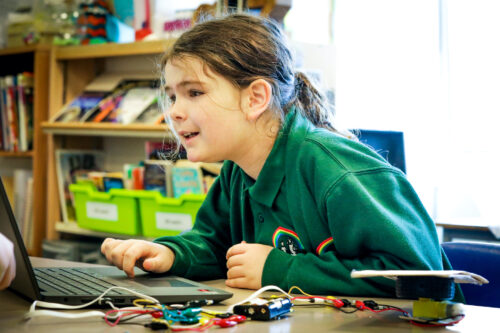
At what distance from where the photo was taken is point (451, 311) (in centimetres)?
68

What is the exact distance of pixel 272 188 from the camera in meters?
1.08

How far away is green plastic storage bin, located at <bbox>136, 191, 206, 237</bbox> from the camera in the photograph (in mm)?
2195

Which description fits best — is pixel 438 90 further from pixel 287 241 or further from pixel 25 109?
pixel 25 109

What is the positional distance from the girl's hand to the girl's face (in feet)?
0.74

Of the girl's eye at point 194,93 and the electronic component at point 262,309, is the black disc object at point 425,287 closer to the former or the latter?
the electronic component at point 262,309

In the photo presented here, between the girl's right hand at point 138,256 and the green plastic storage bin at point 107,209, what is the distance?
1318mm

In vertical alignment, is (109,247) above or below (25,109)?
below

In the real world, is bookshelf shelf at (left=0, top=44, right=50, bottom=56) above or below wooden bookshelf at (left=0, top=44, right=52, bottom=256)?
above

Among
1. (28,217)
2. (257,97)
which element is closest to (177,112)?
(257,97)

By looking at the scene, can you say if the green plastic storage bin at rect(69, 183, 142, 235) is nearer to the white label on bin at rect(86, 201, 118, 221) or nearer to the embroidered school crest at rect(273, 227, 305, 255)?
the white label on bin at rect(86, 201, 118, 221)

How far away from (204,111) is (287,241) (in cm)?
27

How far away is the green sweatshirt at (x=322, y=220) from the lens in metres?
0.87

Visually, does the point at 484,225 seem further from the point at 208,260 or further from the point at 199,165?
the point at 208,260

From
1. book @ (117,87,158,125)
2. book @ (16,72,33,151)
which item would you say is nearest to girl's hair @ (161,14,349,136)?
book @ (117,87,158,125)
